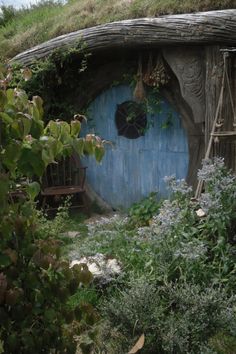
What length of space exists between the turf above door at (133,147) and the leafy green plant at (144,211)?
8.2 inches

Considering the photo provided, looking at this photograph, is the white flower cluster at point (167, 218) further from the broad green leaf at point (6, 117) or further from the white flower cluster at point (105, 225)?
the broad green leaf at point (6, 117)

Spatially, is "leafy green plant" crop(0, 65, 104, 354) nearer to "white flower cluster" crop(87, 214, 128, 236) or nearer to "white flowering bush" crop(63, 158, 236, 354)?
"white flowering bush" crop(63, 158, 236, 354)

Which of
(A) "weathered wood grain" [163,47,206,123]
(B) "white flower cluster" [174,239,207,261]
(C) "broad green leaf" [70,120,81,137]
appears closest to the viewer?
(C) "broad green leaf" [70,120,81,137]

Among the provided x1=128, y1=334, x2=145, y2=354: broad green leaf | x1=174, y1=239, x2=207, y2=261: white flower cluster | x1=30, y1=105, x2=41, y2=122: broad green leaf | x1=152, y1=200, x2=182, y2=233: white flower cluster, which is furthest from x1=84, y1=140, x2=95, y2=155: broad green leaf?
x1=152, y1=200, x2=182, y2=233: white flower cluster

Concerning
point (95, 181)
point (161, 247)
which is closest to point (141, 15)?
point (95, 181)

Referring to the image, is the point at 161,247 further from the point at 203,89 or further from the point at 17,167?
the point at 203,89

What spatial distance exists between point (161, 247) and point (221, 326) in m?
1.04

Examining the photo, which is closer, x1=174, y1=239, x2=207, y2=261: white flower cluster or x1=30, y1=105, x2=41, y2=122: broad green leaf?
x1=30, y1=105, x2=41, y2=122: broad green leaf

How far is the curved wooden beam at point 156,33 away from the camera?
6129 mm

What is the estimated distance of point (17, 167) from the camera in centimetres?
257

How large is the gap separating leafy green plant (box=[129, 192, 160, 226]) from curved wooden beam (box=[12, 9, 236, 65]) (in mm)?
2004

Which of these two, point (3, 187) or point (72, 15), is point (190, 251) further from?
point (72, 15)

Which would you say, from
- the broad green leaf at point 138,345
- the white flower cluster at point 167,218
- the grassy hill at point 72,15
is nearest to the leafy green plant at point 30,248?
the broad green leaf at point 138,345

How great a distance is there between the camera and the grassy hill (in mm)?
6850
